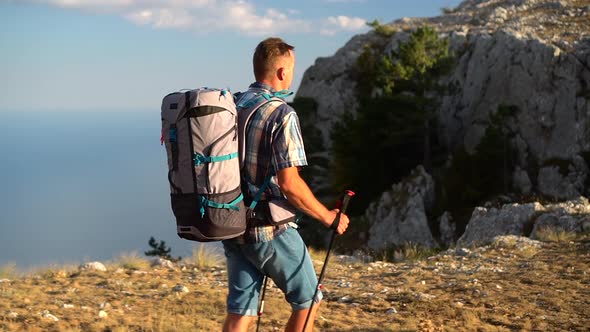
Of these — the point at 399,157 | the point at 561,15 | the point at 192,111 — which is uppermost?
the point at 561,15

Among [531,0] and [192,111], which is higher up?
[531,0]

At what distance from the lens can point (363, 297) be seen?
8211mm

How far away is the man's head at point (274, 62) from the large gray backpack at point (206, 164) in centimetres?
30

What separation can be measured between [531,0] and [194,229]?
6045 cm

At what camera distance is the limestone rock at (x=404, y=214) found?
3128cm

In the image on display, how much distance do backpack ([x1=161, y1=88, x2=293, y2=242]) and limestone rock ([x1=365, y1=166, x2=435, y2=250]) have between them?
26.5m

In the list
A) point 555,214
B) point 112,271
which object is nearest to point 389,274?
point 112,271

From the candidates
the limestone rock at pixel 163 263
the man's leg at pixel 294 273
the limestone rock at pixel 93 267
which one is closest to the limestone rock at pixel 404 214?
the limestone rock at pixel 163 263

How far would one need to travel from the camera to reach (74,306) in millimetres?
7477

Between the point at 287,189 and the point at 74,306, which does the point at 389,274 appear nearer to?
the point at 74,306

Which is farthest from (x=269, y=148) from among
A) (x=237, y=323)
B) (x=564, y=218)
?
(x=564, y=218)

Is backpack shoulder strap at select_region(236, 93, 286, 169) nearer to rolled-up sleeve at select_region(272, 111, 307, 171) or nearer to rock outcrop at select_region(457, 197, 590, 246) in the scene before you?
rolled-up sleeve at select_region(272, 111, 307, 171)

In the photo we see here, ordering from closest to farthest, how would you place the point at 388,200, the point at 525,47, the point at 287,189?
the point at 287,189
the point at 388,200
the point at 525,47

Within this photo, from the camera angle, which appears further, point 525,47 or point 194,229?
point 525,47
